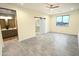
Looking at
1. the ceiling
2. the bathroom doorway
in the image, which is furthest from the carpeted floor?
the bathroom doorway

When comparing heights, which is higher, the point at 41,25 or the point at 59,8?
the point at 59,8

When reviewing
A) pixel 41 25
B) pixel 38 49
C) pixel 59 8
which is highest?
pixel 59 8

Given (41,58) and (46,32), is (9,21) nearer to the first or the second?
(41,58)

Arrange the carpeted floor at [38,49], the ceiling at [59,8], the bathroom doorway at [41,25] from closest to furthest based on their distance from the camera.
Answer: the ceiling at [59,8], the carpeted floor at [38,49], the bathroom doorway at [41,25]

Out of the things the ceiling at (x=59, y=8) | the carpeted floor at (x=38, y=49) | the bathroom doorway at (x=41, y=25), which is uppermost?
the ceiling at (x=59, y=8)

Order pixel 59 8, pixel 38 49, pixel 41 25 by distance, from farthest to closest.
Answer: pixel 41 25 < pixel 59 8 < pixel 38 49

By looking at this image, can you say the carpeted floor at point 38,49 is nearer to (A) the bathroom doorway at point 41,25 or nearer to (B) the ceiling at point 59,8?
(B) the ceiling at point 59,8

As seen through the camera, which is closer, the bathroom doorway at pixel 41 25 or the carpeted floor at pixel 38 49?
the carpeted floor at pixel 38 49

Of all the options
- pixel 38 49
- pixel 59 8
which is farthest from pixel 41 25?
pixel 38 49

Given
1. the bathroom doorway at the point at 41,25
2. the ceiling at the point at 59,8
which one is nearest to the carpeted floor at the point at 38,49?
the ceiling at the point at 59,8

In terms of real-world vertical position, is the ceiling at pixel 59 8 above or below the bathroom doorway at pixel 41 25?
above

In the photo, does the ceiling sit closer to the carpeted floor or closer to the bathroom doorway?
the carpeted floor

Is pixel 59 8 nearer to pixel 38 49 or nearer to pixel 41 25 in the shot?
pixel 38 49

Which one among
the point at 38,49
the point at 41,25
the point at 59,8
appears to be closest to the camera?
the point at 38,49
